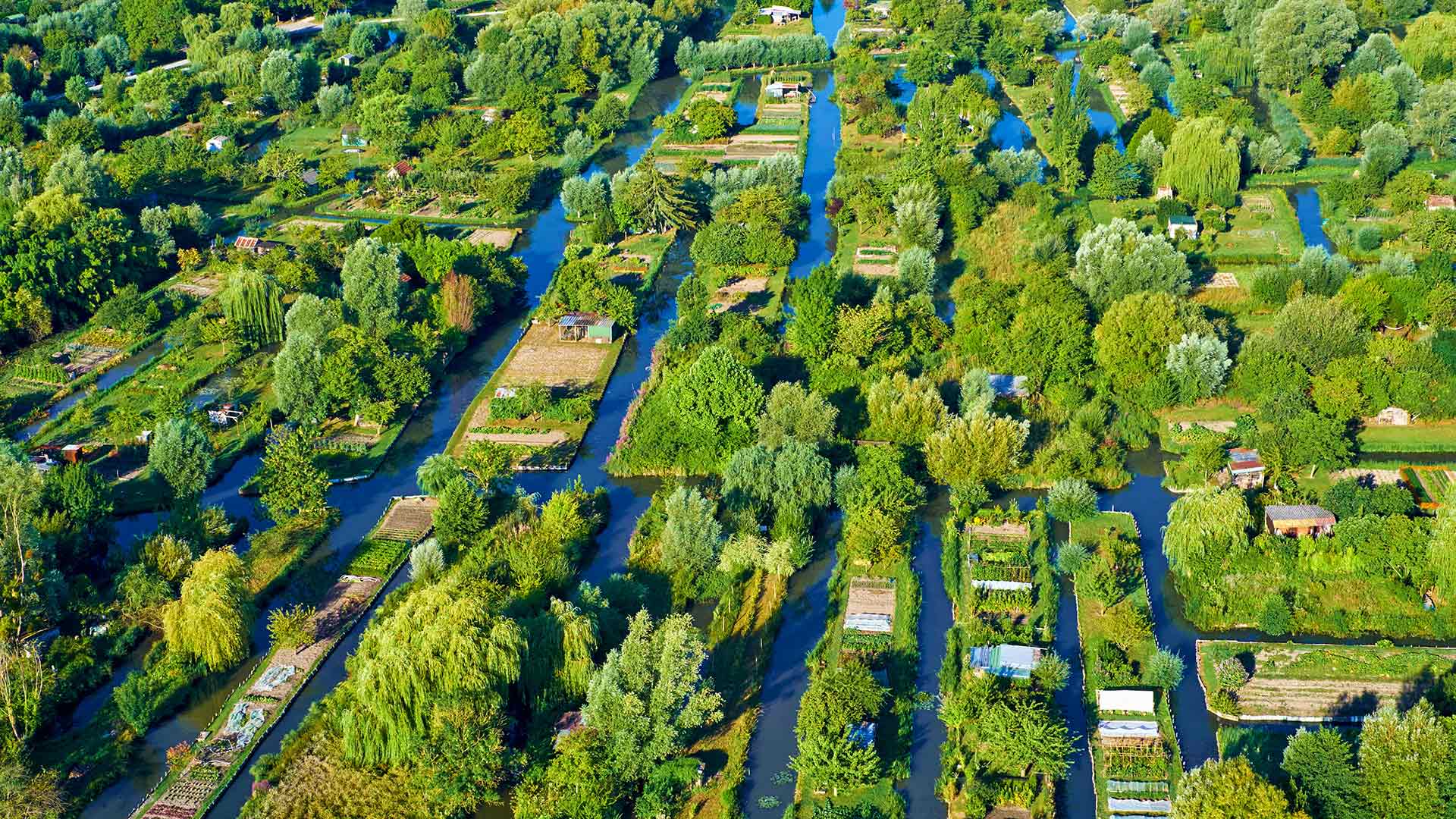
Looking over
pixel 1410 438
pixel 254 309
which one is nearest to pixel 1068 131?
pixel 1410 438

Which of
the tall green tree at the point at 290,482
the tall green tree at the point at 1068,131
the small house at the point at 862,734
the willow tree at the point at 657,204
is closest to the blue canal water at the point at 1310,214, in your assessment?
the tall green tree at the point at 1068,131

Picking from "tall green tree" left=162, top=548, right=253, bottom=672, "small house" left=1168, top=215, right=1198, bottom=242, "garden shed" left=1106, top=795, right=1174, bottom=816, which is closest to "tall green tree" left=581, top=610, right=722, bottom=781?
"garden shed" left=1106, top=795, right=1174, bottom=816

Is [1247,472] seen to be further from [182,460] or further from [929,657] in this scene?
[182,460]

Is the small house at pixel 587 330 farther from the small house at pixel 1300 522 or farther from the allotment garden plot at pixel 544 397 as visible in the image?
the small house at pixel 1300 522

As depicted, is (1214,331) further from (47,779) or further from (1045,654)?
(47,779)

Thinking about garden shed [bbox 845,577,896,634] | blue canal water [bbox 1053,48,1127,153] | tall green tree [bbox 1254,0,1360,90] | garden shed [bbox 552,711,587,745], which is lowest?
blue canal water [bbox 1053,48,1127,153]

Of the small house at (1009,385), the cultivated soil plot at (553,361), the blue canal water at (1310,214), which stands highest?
the small house at (1009,385)

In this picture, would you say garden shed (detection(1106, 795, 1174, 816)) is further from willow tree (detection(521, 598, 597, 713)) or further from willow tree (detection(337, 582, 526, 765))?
willow tree (detection(337, 582, 526, 765))
